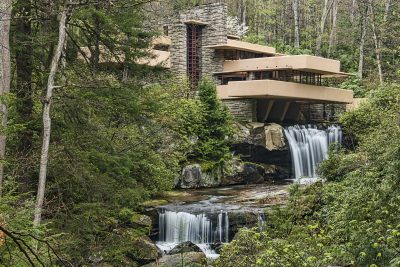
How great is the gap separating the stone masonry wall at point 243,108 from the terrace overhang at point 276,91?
56cm

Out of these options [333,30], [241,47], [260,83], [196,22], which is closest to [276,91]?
[260,83]

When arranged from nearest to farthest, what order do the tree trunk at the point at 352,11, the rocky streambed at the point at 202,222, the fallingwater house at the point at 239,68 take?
the rocky streambed at the point at 202,222, the fallingwater house at the point at 239,68, the tree trunk at the point at 352,11

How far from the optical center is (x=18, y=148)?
9.77 metres

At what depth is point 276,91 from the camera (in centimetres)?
2444

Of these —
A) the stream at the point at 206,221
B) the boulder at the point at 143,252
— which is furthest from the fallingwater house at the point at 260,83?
the boulder at the point at 143,252

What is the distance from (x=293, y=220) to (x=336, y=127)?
14.1m

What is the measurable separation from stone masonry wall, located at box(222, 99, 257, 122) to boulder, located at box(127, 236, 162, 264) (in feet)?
44.9

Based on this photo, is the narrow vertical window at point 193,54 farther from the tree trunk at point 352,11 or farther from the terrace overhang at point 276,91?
the tree trunk at point 352,11

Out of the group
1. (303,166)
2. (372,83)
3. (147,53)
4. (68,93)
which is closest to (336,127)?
(303,166)

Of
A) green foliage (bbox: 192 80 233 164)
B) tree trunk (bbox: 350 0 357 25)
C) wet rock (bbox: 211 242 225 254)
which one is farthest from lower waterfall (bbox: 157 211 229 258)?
tree trunk (bbox: 350 0 357 25)

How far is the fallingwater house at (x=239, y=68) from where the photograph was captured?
84.3ft

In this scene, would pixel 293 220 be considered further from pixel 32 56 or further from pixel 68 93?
pixel 32 56

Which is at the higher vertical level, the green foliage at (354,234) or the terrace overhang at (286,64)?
the terrace overhang at (286,64)

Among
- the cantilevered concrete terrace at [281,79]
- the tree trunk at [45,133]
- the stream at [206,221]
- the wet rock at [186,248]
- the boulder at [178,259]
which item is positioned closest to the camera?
the tree trunk at [45,133]
